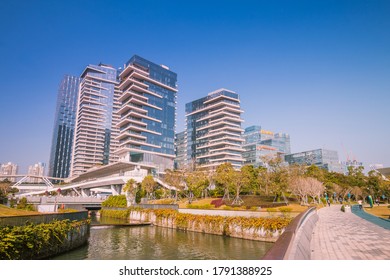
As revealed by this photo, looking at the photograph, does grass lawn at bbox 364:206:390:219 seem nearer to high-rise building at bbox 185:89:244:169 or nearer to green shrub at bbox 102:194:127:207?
green shrub at bbox 102:194:127:207

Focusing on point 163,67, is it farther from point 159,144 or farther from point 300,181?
point 300,181

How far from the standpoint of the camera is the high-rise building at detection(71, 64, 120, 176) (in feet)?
421

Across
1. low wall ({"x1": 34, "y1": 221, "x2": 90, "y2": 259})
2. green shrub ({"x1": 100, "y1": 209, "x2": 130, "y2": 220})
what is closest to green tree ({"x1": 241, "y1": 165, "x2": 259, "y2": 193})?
green shrub ({"x1": 100, "y1": 209, "x2": 130, "y2": 220})

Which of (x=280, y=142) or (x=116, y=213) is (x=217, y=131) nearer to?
(x=116, y=213)

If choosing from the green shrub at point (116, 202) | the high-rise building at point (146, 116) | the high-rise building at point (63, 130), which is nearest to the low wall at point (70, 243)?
the green shrub at point (116, 202)

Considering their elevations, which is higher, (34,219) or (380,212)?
(34,219)

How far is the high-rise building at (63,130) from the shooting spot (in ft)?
511

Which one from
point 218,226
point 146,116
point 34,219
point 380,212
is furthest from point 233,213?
point 146,116

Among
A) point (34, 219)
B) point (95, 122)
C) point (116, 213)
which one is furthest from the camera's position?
point (95, 122)

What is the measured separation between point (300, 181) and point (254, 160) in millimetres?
87125

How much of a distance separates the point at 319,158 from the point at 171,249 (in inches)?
5788

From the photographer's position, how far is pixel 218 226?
26469 millimetres
